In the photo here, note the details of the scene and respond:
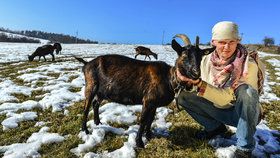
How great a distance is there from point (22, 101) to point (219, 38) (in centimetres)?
703

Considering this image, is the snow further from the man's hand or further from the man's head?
the man's head

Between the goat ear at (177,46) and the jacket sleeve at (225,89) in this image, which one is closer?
the jacket sleeve at (225,89)

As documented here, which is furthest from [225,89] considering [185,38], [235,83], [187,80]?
[185,38]

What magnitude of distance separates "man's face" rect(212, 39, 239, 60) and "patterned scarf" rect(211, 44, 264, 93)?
0.25ft

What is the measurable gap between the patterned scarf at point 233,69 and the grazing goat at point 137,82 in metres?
0.32

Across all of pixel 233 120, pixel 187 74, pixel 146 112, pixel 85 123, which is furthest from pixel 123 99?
pixel 233 120

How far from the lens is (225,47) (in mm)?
5758

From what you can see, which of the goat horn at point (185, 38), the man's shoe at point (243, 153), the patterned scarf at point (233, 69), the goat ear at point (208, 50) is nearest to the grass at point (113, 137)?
the man's shoe at point (243, 153)

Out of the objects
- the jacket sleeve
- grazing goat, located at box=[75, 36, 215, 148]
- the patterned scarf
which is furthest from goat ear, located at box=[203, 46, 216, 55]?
the jacket sleeve

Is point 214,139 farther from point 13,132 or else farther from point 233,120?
point 13,132

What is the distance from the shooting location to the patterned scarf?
220 inches

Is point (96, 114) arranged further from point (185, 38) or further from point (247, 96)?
point (247, 96)

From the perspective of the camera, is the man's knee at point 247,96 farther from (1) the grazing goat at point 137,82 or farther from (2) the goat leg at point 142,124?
(2) the goat leg at point 142,124

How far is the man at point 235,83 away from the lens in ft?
18.0
